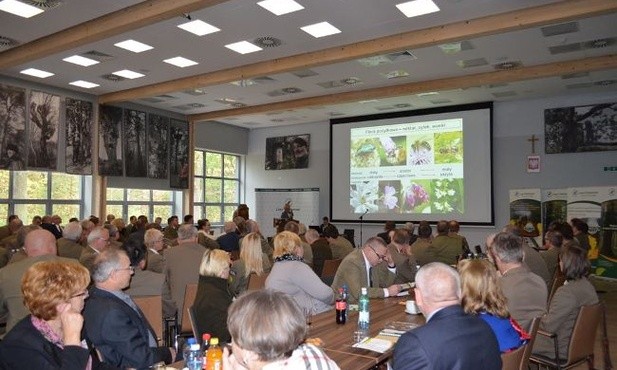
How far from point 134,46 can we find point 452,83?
6554mm

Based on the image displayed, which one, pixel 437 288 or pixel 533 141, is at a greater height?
pixel 533 141

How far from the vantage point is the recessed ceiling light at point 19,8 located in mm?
6777

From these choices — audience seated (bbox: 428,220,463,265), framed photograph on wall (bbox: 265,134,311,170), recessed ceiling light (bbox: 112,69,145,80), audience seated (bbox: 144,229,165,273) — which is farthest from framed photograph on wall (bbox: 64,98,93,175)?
audience seated (bbox: 428,220,463,265)

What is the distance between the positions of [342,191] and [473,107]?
4528 mm

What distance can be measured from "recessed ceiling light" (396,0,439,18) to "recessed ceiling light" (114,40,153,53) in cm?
452

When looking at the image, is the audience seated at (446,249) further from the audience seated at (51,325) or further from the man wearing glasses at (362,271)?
the audience seated at (51,325)

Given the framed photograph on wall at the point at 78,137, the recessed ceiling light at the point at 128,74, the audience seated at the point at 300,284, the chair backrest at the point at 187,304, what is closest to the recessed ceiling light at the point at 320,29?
the recessed ceiling light at the point at 128,74

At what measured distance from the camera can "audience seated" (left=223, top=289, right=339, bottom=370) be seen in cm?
156

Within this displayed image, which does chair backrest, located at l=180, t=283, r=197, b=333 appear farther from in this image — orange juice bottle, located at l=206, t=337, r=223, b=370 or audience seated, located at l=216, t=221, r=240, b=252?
audience seated, located at l=216, t=221, r=240, b=252

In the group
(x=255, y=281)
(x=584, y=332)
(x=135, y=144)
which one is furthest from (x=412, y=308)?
(x=135, y=144)

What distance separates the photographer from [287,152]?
655 inches

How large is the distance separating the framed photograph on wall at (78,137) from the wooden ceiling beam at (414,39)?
80.6 inches

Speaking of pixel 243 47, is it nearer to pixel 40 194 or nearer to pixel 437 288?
pixel 40 194

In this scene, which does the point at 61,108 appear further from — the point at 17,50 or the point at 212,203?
the point at 212,203
